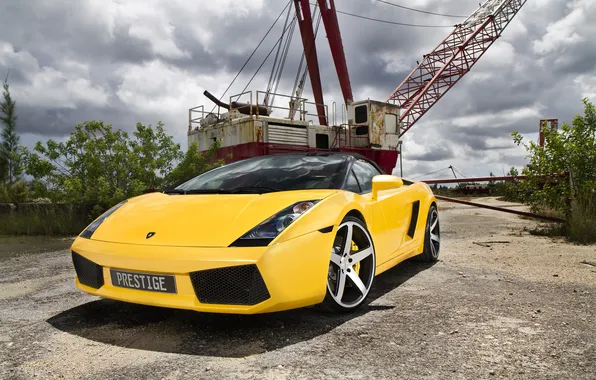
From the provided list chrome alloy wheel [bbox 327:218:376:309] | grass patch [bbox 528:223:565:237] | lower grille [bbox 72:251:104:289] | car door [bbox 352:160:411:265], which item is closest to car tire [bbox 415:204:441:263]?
car door [bbox 352:160:411:265]

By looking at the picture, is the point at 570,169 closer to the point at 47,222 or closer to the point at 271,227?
the point at 271,227

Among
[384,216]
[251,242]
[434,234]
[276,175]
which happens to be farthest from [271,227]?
[434,234]

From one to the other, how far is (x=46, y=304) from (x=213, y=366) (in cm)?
187

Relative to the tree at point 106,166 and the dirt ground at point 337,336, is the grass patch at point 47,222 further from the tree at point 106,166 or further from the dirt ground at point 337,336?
the dirt ground at point 337,336

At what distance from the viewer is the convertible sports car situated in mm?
2299

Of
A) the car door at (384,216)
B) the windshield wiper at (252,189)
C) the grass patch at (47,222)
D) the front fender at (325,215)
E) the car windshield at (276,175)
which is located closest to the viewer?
the front fender at (325,215)

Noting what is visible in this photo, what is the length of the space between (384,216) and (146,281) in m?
1.84

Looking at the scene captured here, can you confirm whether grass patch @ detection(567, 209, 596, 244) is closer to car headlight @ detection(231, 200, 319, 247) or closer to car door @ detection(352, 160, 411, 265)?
car door @ detection(352, 160, 411, 265)

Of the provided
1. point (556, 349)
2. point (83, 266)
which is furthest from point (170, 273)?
point (556, 349)

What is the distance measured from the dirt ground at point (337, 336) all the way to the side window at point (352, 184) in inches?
32.0

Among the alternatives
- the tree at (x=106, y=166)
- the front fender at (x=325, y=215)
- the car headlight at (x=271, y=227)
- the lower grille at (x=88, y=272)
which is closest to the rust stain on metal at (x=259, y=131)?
the tree at (x=106, y=166)

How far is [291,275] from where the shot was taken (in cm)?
238

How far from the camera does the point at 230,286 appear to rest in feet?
7.54

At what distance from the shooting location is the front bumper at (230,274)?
2279 mm
